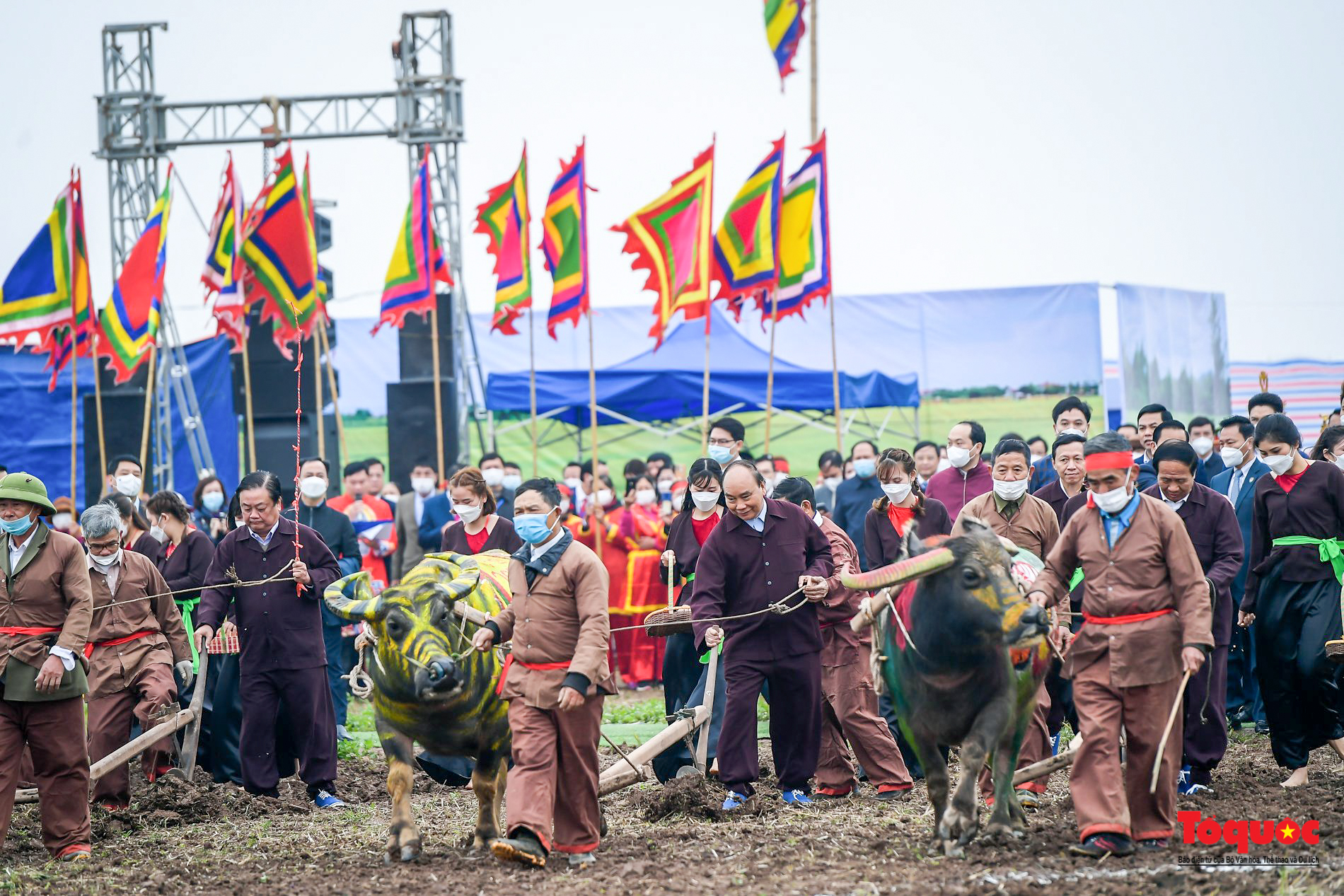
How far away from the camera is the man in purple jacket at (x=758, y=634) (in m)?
8.16

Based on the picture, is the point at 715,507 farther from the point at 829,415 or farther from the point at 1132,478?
the point at 829,415

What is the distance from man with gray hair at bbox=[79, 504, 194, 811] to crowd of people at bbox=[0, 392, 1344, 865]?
15 mm

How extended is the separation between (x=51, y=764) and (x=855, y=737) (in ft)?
14.7

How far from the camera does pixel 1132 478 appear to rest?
707 centimetres

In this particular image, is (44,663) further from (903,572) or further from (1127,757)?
(1127,757)

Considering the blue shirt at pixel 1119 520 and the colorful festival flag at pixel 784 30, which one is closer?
the blue shirt at pixel 1119 520

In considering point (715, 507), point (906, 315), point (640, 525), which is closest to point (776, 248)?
point (640, 525)

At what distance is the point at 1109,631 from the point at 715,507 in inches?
123

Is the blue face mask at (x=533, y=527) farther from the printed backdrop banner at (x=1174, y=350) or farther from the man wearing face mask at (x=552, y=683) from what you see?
the printed backdrop banner at (x=1174, y=350)

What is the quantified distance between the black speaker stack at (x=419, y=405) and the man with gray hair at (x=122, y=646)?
8.17m

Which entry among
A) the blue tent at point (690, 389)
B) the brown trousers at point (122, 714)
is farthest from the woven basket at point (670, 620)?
the blue tent at point (690, 389)

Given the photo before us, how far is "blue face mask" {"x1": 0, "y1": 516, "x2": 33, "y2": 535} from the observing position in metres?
7.72

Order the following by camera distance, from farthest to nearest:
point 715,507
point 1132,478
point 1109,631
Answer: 1. point 715,507
2. point 1132,478
3. point 1109,631

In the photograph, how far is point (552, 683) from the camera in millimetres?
6871
